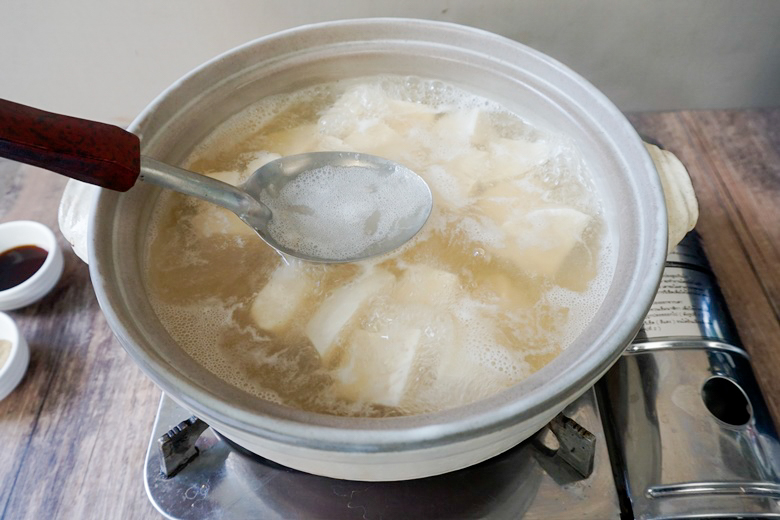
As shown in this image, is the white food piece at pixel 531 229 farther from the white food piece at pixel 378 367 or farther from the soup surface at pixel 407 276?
the white food piece at pixel 378 367

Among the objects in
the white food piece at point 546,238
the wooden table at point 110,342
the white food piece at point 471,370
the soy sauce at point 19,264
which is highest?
the white food piece at point 546,238

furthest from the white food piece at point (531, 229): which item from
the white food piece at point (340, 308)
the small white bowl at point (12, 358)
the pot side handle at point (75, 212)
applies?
the small white bowl at point (12, 358)

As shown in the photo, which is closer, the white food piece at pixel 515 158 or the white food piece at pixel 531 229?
the white food piece at pixel 531 229

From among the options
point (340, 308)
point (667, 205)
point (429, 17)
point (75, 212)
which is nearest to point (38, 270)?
point (75, 212)

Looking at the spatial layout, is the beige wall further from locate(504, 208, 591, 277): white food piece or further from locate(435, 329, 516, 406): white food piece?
locate(435, 329, 516, 406): white food piece

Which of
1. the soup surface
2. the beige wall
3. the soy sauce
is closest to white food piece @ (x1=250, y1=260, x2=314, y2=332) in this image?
the soup surface

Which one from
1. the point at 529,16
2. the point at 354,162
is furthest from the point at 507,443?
the point at 529,16

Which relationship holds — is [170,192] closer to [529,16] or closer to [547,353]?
[547,353]

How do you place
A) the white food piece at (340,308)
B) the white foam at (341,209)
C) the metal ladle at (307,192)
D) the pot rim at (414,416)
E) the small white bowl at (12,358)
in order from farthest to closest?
the small white bowl at (12,358), the white foam at (341,209), the white food piece at (340,308), the metal ladle at (307,192), the pot rim at (414,416)
